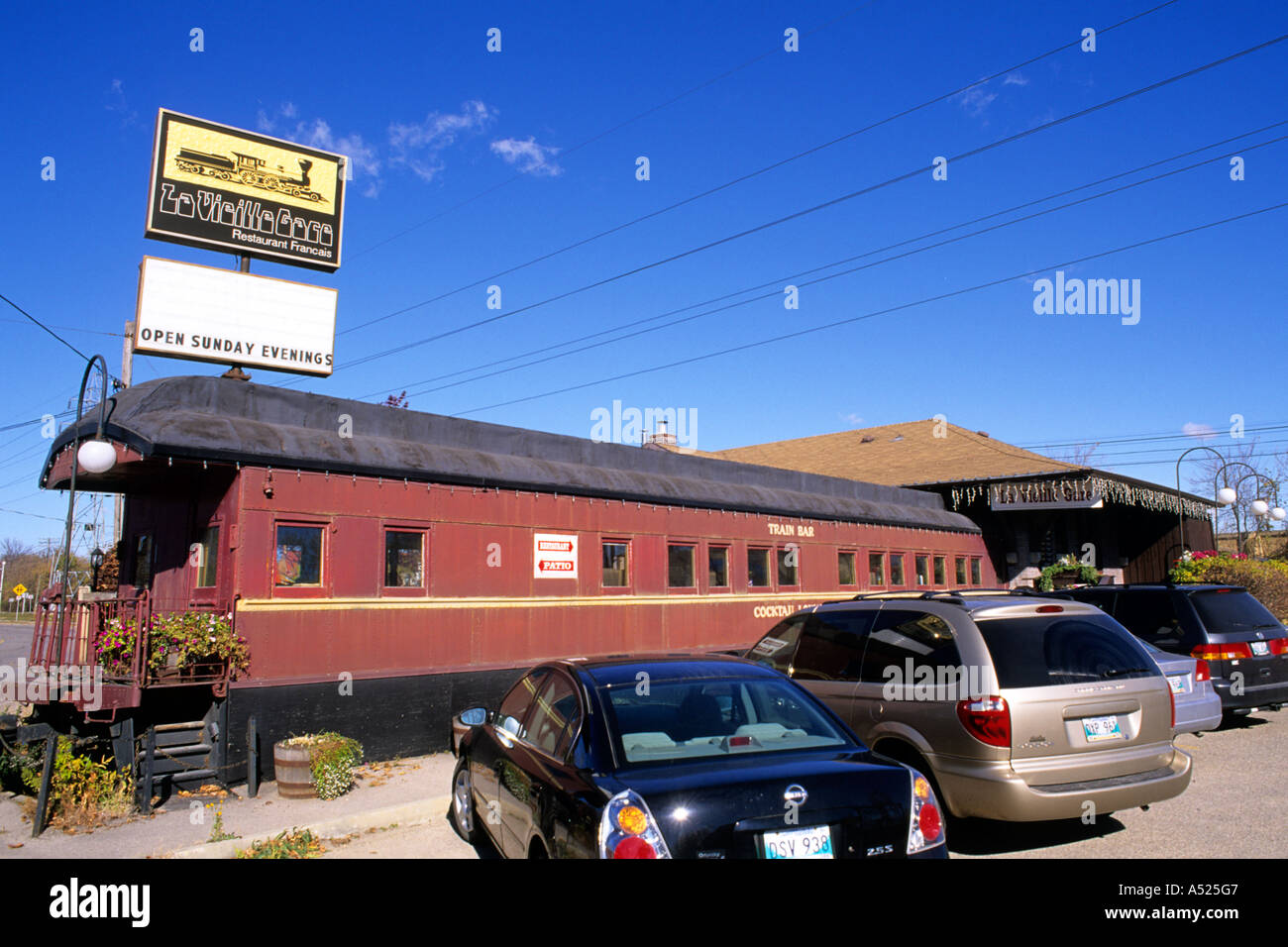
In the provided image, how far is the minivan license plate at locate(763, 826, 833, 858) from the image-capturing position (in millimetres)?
3725

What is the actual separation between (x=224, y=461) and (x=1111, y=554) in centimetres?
2710

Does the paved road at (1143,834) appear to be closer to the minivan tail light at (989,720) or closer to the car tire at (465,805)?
the car tire at (465,805)

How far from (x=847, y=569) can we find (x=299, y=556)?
43.9 feet

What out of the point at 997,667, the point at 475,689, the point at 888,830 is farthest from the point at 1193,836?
the point at 475,689

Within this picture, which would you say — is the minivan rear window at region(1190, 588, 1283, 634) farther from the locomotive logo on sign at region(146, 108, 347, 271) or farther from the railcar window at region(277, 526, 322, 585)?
the locomotive logo on sign at region(146, 108, 347, 271)

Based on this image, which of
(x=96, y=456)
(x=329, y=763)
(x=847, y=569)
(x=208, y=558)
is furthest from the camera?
(x=847, y=569)

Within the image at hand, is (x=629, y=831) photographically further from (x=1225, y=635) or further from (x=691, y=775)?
(x=1225, y=635)

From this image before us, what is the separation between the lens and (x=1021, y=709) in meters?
5.94

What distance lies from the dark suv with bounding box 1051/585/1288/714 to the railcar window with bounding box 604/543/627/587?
23.3ft

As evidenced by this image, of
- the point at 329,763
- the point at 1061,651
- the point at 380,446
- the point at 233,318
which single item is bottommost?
the point at 329,763

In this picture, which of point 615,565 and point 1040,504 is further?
point 1040,504

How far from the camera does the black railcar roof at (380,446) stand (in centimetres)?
1012

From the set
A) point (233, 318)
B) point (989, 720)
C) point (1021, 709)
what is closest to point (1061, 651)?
point (1021, 709)
